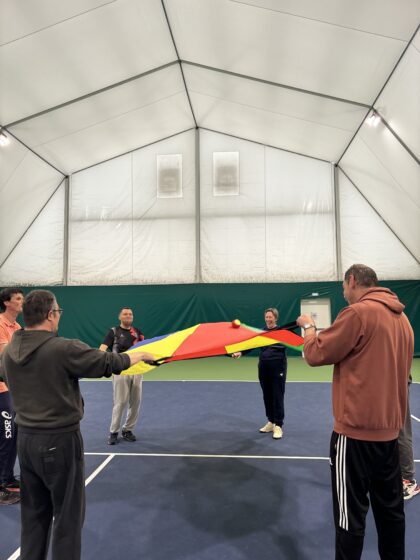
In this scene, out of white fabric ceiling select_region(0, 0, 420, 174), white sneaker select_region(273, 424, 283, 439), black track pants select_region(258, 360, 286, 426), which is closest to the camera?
white sneaker select_region(273, 424, 283, 439)

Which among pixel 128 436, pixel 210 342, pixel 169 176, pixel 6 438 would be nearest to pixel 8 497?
pixel 6 438

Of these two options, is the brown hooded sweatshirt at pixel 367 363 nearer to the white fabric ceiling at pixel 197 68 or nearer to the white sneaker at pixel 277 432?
the white sneaker at pixel 277 432

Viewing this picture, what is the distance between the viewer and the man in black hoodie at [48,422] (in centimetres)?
191

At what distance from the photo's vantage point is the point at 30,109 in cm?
869

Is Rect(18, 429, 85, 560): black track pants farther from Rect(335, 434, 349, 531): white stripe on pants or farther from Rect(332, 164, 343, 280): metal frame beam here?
Rect(332, 164, 343, 280): metal frame beam

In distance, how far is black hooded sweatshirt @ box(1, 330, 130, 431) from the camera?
1.92 metres

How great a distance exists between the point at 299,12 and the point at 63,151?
291 inches

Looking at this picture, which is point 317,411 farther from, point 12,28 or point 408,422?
point 12,28

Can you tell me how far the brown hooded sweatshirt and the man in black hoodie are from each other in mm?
1127

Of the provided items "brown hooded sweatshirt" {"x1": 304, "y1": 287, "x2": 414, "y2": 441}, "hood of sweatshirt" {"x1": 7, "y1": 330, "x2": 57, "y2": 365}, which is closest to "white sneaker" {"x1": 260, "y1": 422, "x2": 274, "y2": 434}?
"brown hooded sweatshirt" {"x1": 304, "y1": 287, "x2": 414, "y2": 441}

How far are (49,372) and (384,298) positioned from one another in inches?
68.9

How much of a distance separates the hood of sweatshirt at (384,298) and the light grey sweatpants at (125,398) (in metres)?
3.22

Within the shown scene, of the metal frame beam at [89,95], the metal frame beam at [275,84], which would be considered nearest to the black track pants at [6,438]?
the metal frame beam at [89,95]

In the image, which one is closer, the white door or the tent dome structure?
the tent dome structure
